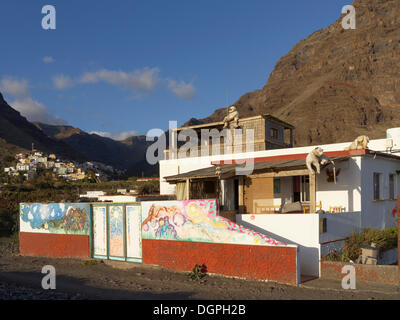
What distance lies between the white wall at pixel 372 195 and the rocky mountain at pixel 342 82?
74.1 m

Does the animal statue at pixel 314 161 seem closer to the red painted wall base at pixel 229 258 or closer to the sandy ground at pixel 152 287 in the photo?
the red painted wall base at pixel 229 258

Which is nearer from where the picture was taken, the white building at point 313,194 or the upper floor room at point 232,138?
the white building at point 313,194

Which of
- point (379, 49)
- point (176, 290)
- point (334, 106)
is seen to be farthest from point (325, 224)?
point (379, 49)

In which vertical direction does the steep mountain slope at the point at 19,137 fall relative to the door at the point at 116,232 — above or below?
above

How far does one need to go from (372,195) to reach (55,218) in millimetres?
Answer: 14115

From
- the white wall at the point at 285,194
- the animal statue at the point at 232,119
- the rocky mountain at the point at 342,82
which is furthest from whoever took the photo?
the rocky mountain at the point at 342,82

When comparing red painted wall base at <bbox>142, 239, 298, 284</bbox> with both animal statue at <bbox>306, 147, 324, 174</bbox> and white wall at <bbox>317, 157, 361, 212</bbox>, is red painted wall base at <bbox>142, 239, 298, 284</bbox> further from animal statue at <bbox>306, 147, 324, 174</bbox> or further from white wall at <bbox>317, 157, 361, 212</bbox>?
white wall at <bbox>317, 157, 361, 212</bbox>

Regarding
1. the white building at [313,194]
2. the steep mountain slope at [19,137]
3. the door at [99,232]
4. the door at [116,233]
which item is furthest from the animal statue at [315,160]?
the steep mountain slope at [19,137]

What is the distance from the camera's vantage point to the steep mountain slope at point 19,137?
70.2 meters

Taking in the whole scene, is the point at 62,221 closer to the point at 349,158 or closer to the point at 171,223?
the point at 171,223

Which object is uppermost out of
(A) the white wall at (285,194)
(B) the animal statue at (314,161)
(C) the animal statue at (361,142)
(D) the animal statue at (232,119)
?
(D) the animal statue at (232,119)

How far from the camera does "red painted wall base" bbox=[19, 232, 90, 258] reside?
52.9ft

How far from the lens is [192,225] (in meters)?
12.4

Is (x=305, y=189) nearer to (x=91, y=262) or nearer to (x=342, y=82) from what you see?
(x=91, y=262)
